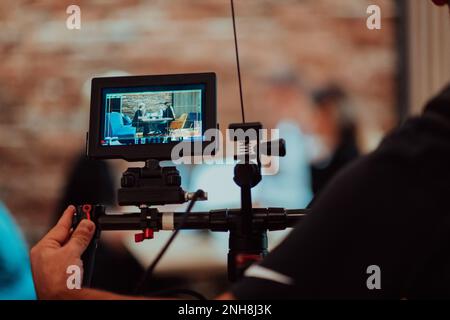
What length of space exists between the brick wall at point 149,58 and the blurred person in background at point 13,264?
5 cm

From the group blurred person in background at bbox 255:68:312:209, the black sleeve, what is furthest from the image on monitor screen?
blurred person in background at bbox 255:68:312:209

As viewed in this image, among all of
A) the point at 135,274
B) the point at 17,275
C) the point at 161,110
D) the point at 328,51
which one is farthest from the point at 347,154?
the point at 17,275

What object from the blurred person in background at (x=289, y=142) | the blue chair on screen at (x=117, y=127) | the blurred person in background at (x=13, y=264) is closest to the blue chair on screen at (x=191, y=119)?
the blue chair on screen at (x=117, y=127)

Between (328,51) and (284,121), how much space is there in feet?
0.97

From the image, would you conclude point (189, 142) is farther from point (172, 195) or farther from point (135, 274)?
point (135, 274)

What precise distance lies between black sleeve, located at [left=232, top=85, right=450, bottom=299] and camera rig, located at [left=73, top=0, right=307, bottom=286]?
397 mm

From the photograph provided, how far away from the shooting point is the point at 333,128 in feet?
6.40

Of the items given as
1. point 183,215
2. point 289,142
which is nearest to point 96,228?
point 183,215

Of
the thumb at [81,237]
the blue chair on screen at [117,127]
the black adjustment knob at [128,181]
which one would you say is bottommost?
the thumb at [81,237]

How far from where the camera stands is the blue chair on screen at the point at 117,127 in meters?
1.18

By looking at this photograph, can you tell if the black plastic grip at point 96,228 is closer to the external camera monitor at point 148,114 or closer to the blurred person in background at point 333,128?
the external camera monitor at point 148,114

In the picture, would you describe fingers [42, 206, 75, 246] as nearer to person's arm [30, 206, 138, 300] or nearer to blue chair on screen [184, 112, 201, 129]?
person's arm [30, 206, 138, 300]

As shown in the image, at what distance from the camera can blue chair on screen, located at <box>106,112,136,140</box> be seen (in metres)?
1.18

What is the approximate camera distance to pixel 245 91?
1947mm
